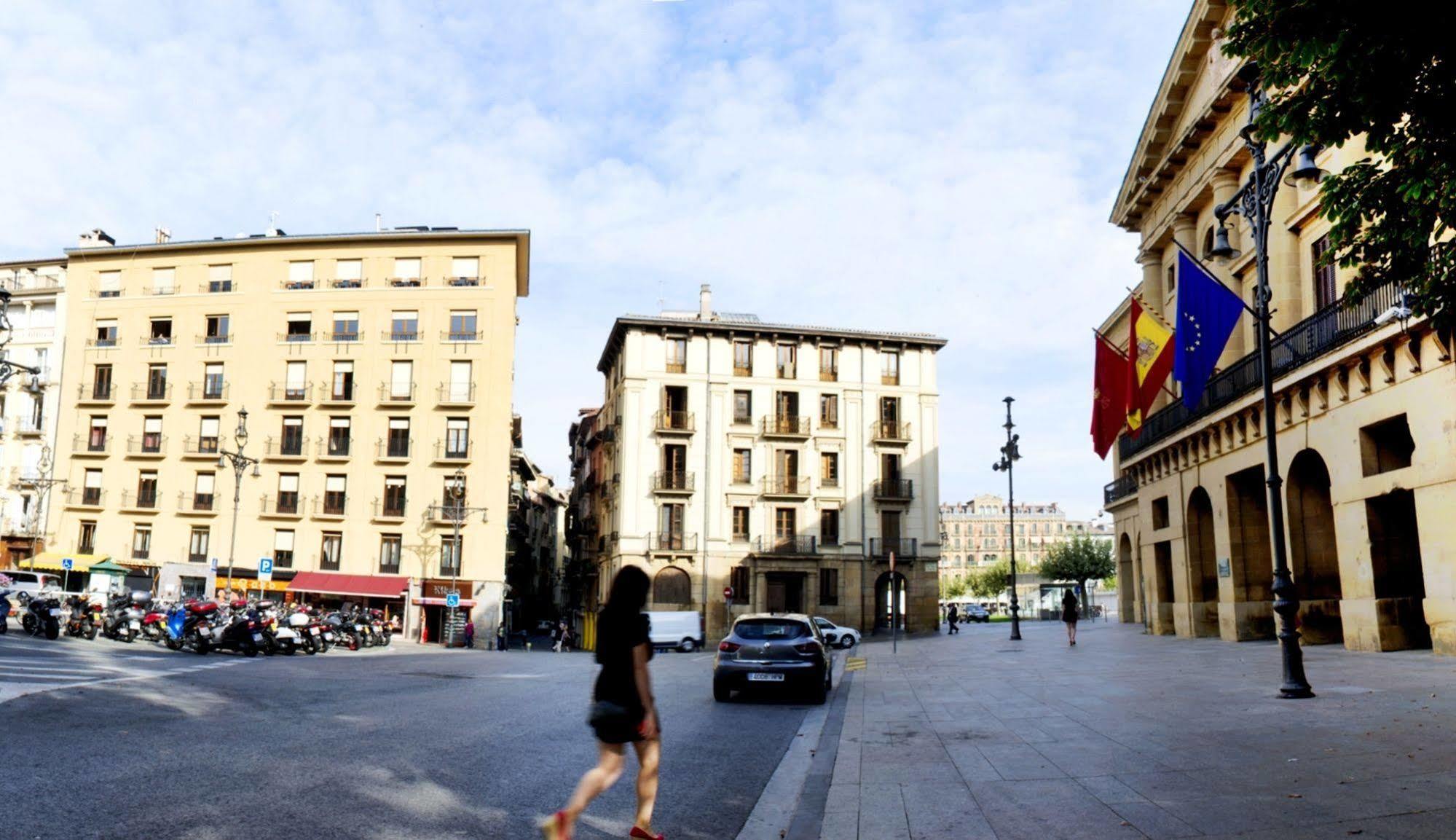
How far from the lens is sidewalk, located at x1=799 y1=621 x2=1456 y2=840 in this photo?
6.38 meters

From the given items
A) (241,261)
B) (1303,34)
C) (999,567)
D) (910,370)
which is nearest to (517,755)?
(1303,34)

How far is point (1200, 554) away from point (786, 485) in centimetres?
2729

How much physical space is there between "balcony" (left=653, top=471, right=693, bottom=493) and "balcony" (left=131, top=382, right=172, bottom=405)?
25596 millimetres

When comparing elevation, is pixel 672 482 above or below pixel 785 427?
below

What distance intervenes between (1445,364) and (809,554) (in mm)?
38198

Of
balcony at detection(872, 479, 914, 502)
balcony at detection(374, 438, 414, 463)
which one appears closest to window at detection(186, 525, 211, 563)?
balcony at detection(374, 438, 414, 463)

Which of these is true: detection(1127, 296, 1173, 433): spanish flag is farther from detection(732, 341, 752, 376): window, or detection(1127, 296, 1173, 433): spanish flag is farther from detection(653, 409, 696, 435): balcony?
detection(732, 341, 752, 376): window

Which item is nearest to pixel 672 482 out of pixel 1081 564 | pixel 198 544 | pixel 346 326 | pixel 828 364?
pixel 828 364

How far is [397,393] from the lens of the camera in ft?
177

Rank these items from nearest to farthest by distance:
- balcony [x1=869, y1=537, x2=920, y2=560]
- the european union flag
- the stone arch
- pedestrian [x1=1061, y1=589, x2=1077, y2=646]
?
the european union flag → pedestrian [x1=1061, y1=589, x2=1077, y2=646] → the stone arch → balcony [x1=869, y1=537, x2=920, y2=560]

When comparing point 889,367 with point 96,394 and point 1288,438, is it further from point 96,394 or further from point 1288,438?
point 96,394

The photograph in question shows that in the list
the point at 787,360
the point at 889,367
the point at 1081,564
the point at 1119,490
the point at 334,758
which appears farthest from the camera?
Answer: the point at 1081,564

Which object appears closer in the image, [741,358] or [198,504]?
[198,504]

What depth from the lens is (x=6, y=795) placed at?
707cm
